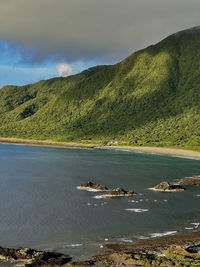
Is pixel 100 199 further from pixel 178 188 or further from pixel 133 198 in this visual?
pixel 178 188

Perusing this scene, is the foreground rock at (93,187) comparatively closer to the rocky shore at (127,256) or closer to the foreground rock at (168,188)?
the foreground rock at (168,188)

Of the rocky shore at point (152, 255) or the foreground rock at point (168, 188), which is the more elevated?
the foreground rock at point (168, 188)

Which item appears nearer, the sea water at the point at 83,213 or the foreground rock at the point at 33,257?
the foreground rock at the point at 33,257

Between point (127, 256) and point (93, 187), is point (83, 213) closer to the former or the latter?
point (93, 187)

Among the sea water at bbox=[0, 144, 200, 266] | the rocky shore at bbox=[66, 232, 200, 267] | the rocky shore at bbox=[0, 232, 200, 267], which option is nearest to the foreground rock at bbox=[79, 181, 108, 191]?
the sea water at bbox=[0, 144, 200, 266]

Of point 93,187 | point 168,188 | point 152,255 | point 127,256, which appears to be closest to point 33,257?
point 127,256

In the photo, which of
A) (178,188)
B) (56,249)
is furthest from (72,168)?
(56,249)

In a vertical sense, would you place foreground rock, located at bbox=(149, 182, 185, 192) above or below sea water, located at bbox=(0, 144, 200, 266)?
above

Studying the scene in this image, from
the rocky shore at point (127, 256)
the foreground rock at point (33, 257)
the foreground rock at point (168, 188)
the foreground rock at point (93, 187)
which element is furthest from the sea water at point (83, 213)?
the foreground rock at point (93, 187)

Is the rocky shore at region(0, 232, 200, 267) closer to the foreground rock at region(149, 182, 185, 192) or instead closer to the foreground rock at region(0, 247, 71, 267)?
the foreground rock at region(0, 247, 71, 267)

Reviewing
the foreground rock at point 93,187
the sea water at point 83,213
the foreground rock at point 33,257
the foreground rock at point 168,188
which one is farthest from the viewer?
the foreground rock at point 93,187
